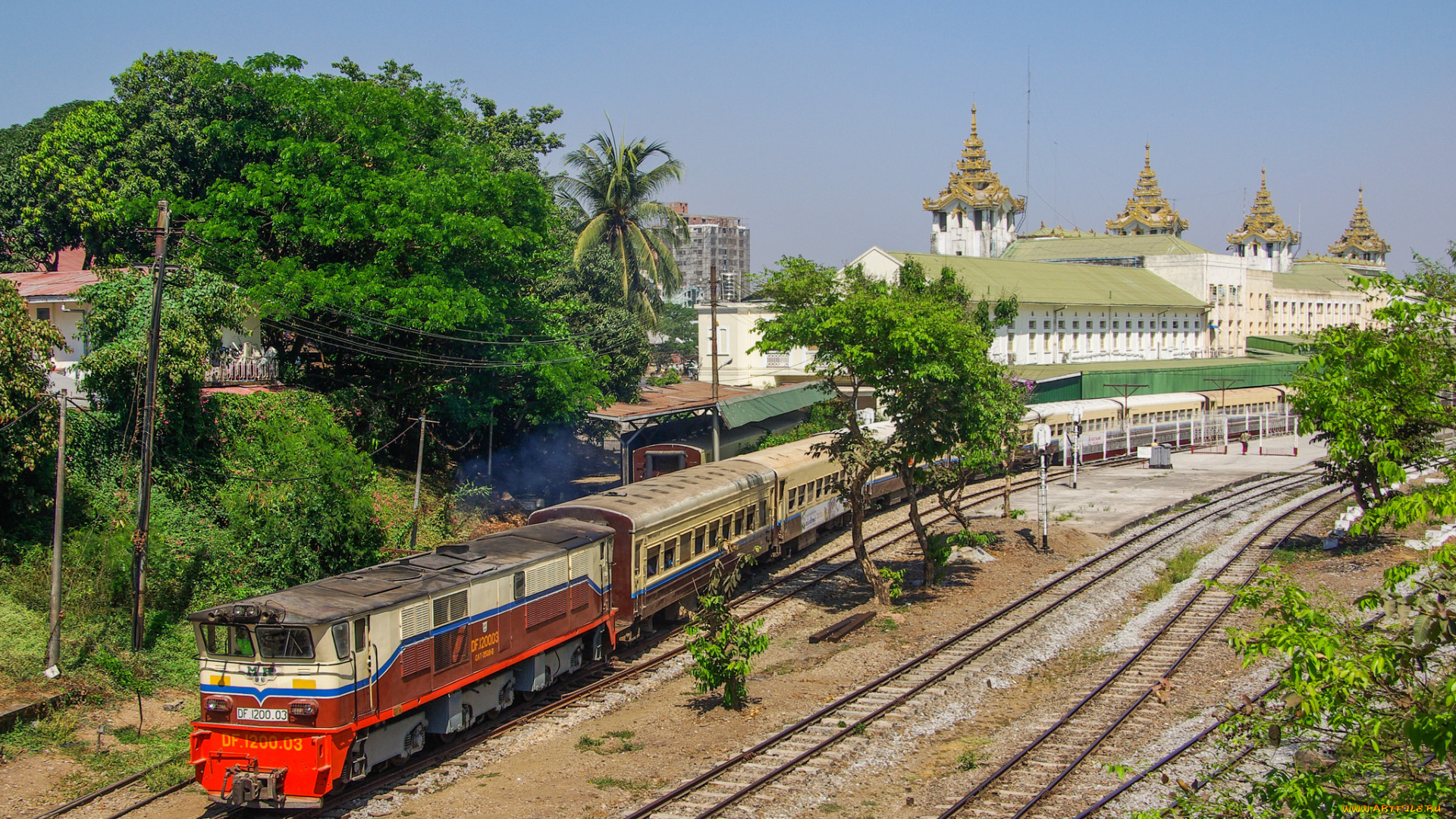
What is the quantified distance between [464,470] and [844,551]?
13.0m

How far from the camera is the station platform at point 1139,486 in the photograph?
35.6 metres

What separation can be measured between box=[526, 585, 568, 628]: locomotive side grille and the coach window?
3.75 m

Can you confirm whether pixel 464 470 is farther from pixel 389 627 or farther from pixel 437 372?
pixel 389 627

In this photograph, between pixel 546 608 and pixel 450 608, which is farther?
pixel 546 608

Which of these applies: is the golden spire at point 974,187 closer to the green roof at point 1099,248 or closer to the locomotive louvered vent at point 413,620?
the green roof at point 1099,248

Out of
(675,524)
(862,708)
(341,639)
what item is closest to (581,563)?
(675,524)

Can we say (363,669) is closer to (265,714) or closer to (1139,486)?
(265,714)

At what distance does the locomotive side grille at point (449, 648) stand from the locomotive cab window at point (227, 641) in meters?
2.45

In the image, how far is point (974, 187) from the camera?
324ft

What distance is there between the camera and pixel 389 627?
1361 cm

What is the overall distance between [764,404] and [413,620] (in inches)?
1041

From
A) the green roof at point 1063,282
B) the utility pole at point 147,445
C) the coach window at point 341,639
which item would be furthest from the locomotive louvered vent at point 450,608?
the green roof at point 1063,282

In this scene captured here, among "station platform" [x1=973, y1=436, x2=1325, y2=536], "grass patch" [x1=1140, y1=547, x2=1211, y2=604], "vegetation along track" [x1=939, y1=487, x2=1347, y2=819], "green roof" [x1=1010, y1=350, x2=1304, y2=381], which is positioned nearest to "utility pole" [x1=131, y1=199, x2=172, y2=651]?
"vegetation along track" [x1=939, y1=487, x2=1347, y2=819]

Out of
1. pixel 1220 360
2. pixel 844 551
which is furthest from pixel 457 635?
pixel 1220 360
